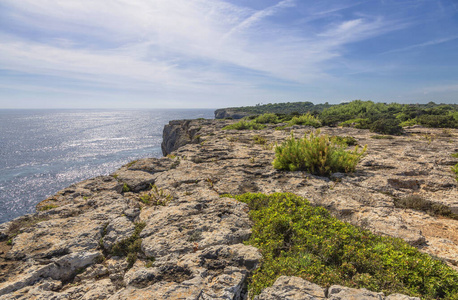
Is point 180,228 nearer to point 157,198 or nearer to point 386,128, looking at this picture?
point 157,198

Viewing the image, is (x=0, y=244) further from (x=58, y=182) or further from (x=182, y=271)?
(x=58, y=182)

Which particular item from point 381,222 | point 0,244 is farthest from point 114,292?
point 381,222

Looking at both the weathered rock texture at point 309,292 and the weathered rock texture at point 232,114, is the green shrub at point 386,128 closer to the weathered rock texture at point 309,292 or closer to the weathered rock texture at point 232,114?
the weathered rock texture at point 309,292

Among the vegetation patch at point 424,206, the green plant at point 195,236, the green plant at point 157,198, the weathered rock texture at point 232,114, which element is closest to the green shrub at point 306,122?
the vegetation patch at point 424,206

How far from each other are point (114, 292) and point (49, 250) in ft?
4.88

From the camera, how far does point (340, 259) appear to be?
9.98 feet

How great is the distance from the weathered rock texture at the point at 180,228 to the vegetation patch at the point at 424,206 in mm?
147

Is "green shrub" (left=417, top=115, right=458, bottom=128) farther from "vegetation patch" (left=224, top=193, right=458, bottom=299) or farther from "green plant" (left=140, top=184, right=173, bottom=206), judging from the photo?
"green plant" (left=140, top=184, right=173, bottom=206)

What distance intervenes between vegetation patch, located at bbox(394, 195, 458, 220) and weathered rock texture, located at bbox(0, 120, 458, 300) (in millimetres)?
147

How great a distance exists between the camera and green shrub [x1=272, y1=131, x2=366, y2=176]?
21.5ft

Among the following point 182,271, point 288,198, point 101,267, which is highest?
point 288,198

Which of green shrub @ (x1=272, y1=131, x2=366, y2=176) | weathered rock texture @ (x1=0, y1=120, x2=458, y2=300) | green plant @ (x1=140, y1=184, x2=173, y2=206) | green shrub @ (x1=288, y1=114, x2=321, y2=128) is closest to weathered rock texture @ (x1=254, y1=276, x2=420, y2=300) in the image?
weathered rock texture @ (x1=0, y1=120, x2=458, y2=300)

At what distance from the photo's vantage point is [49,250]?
133 inches

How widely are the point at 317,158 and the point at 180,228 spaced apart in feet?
15.4
